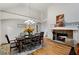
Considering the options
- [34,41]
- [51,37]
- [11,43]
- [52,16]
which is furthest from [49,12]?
[11,43]

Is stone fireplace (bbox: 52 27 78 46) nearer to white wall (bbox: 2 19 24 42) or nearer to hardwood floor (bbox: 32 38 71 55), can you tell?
hardwood floor (bbox: 32 38 71 55)

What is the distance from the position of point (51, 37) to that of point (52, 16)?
338 millimetres

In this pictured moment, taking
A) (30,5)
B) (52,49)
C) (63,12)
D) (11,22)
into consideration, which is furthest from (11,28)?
(63,12)

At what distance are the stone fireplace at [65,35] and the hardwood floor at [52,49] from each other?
2.8 inches

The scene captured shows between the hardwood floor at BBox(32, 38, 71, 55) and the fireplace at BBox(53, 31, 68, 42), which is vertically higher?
the fireplace at BBox(53, 31, 68, 42)

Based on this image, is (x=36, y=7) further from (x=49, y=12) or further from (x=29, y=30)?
(x=29, y=30)

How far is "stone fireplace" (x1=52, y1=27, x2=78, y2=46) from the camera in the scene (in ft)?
5.95

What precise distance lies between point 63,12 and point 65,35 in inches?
14.3

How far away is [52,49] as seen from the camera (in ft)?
6.22

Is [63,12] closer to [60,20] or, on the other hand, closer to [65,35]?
[60,20]

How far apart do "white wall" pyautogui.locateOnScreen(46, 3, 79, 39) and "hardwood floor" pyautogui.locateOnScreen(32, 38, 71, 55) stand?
0.13 metres

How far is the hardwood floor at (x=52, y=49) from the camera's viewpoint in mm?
1844

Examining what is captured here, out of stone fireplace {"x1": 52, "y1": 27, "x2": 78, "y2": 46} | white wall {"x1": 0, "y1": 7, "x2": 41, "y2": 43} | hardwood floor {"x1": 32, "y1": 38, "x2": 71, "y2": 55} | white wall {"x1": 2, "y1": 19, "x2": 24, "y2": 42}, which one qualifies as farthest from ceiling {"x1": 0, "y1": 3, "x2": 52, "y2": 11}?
hardwood floor {"x1": 32, "y1": 38, "x2": 71, "y2": 55}

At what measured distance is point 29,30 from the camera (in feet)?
6.20
